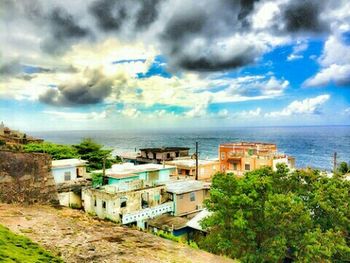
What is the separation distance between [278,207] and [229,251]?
3.86 meters

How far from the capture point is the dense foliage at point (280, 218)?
15.1 meters

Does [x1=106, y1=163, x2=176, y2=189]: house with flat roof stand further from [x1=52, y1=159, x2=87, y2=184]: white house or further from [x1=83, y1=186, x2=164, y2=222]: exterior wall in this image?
[x1=52, y1=159, x2=87, y2=184]: white house

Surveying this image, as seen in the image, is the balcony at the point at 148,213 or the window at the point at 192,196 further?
the window at the point at 192,196

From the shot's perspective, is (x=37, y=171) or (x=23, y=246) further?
(x=37, y=171)

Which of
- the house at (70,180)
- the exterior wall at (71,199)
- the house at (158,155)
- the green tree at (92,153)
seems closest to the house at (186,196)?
the exterior wall at (71,199)

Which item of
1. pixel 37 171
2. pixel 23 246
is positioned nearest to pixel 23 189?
pixel 37 171

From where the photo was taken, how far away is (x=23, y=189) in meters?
10.2

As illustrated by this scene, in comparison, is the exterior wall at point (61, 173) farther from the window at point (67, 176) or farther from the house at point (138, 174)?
the house at point (138, 174)

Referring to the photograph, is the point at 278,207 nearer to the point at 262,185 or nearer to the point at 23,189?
the point at 262,185

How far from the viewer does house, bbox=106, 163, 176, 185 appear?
30.2 metres

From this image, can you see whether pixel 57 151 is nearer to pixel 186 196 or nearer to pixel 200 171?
pixel 200 171

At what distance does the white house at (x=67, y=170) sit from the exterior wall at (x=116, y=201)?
16.8 feet

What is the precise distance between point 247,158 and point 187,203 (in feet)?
62.3

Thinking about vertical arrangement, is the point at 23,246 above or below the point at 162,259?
above
